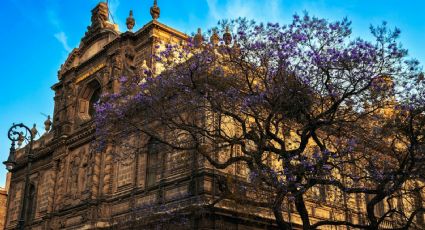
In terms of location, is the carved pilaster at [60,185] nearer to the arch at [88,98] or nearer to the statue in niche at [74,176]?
the statue in niche at [74,176]

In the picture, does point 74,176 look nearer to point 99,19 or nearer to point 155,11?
point 99,19

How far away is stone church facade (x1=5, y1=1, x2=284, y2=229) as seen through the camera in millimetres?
19453

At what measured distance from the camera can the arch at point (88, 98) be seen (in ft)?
96.9

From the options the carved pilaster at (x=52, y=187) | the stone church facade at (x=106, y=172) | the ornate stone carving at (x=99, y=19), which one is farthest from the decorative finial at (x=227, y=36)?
the carved pilaster at (x=52, y=187)

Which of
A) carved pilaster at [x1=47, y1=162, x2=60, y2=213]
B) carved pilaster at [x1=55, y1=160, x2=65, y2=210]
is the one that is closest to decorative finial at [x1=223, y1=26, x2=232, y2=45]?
carved pilaster at [x1=55, y1=160, x2=65, y2=210]

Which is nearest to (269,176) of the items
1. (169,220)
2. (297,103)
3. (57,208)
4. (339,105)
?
(297,103)

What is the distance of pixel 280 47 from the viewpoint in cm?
1588

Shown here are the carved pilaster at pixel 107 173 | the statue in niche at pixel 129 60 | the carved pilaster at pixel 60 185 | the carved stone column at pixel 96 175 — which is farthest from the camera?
the carved pilaster at pixel 60 185

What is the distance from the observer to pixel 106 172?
79.9 ft

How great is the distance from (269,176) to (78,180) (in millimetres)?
14941

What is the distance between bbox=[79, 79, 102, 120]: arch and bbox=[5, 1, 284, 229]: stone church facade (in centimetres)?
5

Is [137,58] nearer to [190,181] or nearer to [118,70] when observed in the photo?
[118,70]

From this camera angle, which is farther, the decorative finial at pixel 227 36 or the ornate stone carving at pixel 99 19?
the ornate stone carving at pixel 99 19

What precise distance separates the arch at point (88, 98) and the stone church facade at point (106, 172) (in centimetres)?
5
